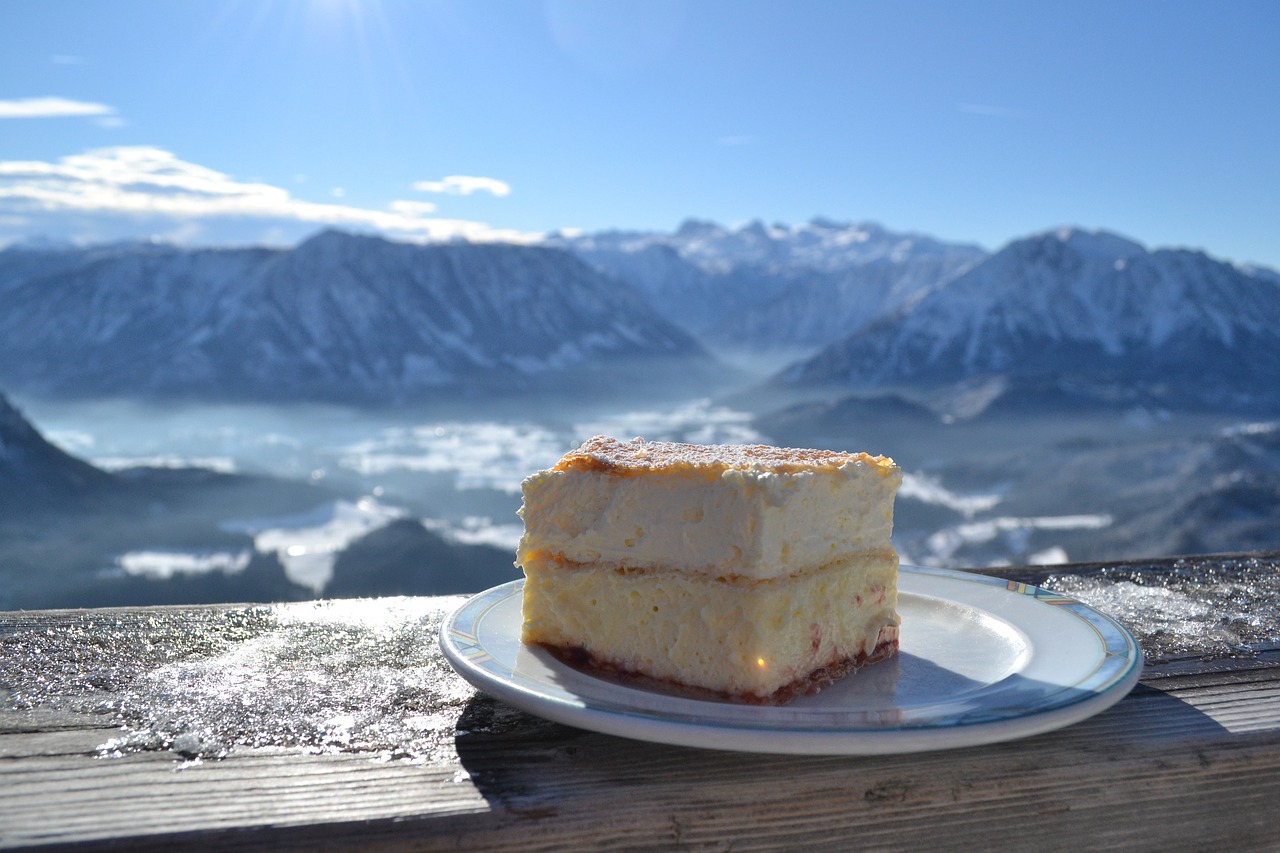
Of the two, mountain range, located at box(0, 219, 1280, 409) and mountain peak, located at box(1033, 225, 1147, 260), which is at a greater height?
mountain peak, located at box(1033, 225, 1147, 260)

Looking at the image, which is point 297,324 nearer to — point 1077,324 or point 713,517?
point 1077,324

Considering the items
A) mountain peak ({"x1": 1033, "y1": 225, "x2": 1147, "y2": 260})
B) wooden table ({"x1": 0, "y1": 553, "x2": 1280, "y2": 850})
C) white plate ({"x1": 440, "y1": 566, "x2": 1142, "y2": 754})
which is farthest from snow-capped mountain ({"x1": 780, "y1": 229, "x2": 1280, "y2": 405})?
wooden table ({"x1": 0, "y1": 553, "x2": 1280, "y2": 850})

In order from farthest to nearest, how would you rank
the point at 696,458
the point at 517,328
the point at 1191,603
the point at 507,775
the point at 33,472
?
1. the point at 517,328
2. the point at 33,472
3. the point at 1191,603
4. the point at 696,458
5. the point at 507,775

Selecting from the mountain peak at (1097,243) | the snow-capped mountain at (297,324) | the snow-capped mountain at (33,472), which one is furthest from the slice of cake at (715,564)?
the mountain peak at (1097,243)

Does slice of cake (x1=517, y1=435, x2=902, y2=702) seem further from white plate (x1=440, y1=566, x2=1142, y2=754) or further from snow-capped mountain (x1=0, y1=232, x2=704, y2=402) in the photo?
snow-capped mountain (x1=0, y1=232, x2=704, y2=402)

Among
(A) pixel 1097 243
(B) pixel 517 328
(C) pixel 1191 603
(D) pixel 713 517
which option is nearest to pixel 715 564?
(D) pixel 713 517

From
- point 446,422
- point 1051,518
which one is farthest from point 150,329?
point 1051,518
